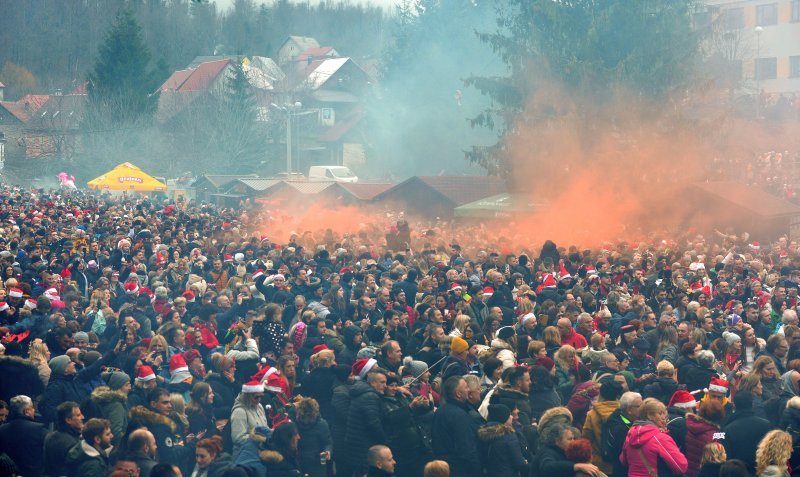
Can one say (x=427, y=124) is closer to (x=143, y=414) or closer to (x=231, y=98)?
(x=231, y=98)

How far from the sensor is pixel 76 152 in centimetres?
7175

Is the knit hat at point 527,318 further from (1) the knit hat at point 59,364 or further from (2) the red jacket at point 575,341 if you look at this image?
(1) the knit hat at point 59,364

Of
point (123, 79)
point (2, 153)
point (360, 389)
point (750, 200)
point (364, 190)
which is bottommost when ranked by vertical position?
point (360, 389)

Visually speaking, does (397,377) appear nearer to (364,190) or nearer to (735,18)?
(364,190)

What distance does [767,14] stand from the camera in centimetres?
6297

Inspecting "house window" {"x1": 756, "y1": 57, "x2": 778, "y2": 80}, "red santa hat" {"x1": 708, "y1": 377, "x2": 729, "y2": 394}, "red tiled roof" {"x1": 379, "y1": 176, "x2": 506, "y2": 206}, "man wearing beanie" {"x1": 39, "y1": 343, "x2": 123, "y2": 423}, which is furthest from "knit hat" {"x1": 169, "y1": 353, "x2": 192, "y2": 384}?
"house window" {"x1": 756, "y1": 57, "x2": 778, "y2": 80}

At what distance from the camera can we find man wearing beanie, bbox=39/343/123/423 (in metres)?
9.14

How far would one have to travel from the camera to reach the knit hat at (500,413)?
7773mm

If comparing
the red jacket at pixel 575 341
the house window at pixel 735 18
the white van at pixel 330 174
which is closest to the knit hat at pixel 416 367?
the red jacket at pixel 575 341

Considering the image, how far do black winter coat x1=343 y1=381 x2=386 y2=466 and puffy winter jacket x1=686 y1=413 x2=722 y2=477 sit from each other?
260 cm

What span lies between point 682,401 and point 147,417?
15.4 feet

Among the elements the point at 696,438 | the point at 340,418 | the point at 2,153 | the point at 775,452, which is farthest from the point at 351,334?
the point at 2,153

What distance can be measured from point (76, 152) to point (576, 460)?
230 feet

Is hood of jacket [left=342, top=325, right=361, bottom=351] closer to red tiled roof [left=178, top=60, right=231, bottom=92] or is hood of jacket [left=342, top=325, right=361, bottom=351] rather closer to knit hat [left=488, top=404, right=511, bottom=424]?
knit hat [left=488, top=404, right=511, bottom=424]
